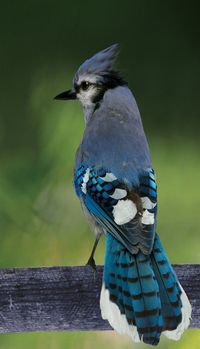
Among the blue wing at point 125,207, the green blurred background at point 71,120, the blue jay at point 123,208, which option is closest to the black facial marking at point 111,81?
the blue jay at point 123,208

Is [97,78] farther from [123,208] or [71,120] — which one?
[71,120]

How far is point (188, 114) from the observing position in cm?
218

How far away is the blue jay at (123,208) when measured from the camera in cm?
118

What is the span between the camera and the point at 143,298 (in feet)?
3.88

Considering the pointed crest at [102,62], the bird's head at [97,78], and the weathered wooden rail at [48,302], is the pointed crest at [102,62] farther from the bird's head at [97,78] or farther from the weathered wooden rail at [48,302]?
the weathered wooden rail at [48,302]

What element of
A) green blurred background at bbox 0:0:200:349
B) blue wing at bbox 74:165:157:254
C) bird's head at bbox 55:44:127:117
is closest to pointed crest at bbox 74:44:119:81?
bird's head at bbox 55:44:127:117

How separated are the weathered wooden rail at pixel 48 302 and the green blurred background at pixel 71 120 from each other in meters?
0.53

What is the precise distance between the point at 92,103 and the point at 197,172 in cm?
52

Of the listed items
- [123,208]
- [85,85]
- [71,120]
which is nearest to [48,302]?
[123,208]

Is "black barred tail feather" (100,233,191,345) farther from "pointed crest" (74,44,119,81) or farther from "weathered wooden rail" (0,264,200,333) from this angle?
"pointed crest" (74,44,119,81)

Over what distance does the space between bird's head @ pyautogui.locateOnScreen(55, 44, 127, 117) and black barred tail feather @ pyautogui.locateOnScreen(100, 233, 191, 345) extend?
0.43m

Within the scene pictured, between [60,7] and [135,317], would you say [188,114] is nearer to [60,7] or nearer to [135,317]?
[60,7]

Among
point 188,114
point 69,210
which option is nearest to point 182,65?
point 188,114

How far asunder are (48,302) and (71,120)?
2.90ft
